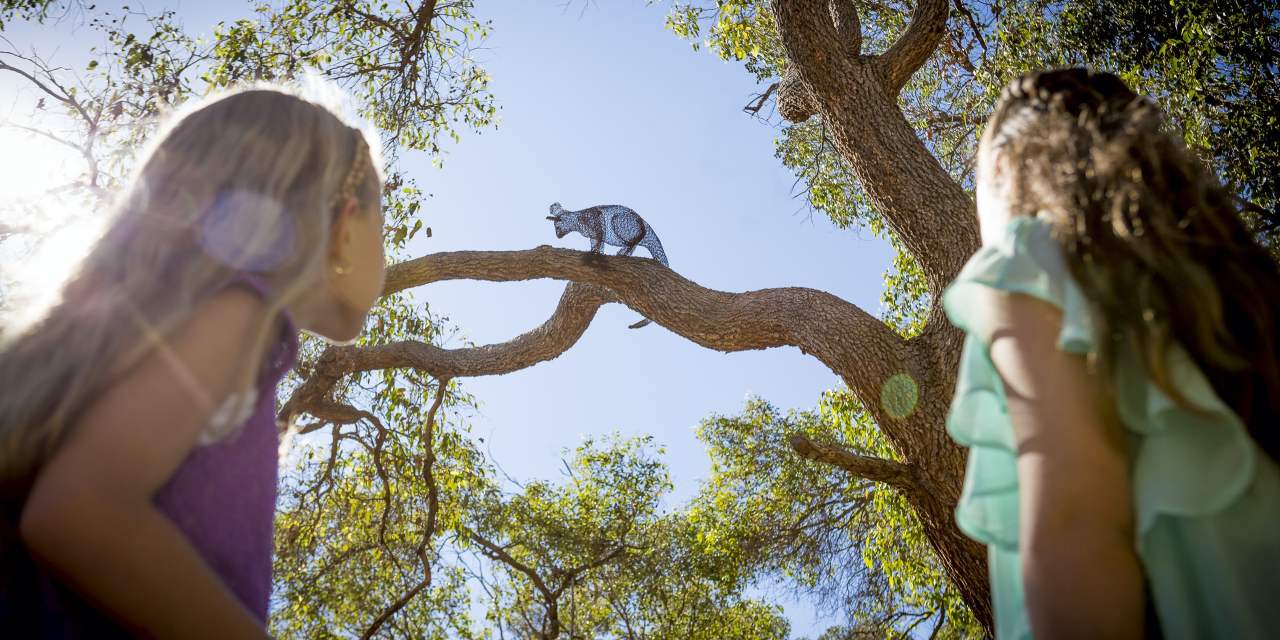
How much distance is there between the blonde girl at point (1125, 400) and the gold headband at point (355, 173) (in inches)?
33.3

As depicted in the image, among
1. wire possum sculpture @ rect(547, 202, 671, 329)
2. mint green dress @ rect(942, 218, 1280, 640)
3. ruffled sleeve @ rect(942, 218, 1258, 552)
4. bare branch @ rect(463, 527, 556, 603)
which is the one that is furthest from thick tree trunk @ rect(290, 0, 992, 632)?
mint green dress @ rect(942, 218, 1280, 640)

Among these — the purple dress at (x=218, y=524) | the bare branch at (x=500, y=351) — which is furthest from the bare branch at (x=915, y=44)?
the purple dress at (x=218, y=524)

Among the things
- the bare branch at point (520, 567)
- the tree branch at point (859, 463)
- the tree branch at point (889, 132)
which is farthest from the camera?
the bare branch at point (520, 567)

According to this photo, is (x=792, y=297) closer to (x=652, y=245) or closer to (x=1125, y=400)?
(x=652, y=245)

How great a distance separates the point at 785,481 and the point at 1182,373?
29.9ft

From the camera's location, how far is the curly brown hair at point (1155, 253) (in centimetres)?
95

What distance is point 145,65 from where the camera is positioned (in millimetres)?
5805

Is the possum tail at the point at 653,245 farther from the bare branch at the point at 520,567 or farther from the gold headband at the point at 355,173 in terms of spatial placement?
the gold headband at the point at 355,173

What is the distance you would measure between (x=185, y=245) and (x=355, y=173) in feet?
1.01

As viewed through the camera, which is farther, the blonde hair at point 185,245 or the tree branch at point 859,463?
the tree branch at point 859,463

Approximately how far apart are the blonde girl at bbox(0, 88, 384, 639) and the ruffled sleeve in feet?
2.65

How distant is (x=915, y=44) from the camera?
4.77m

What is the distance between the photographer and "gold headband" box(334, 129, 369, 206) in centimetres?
120

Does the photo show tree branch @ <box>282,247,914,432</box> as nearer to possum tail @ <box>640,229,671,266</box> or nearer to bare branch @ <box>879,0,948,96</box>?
possum tail @ <box>640,229,671,266</box>
